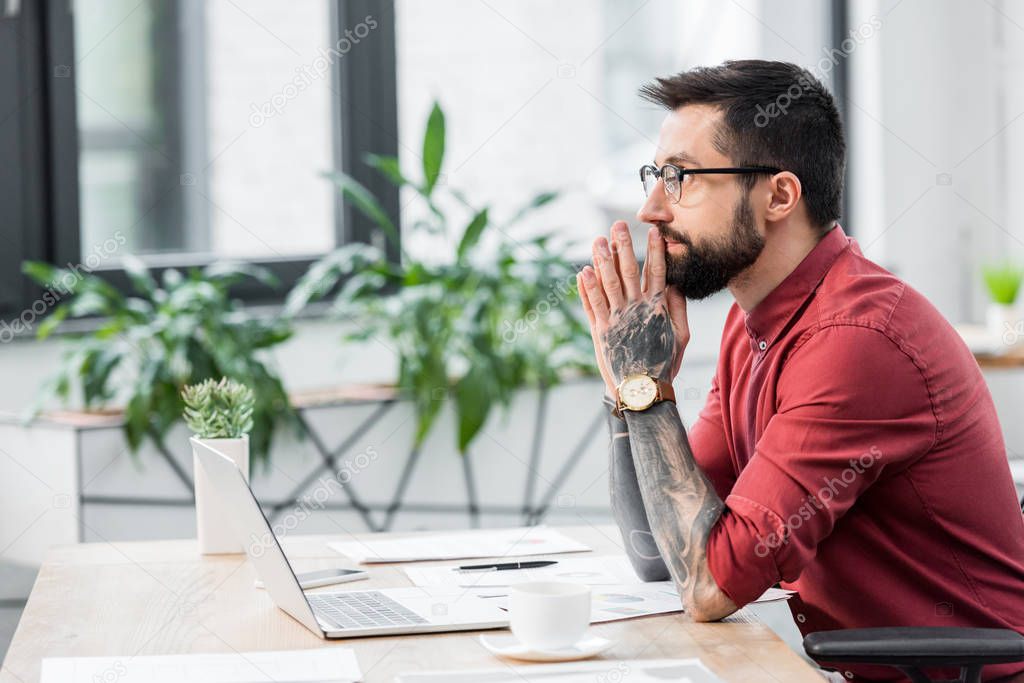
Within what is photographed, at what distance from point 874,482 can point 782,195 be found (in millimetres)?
395

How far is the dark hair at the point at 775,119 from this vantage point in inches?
65.1

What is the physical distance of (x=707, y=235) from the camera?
5.51 feet

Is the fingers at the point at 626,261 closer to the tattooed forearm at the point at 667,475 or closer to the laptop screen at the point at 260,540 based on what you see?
the tattooed forearm at the point at 667,475

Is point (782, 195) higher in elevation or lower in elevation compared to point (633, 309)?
higher

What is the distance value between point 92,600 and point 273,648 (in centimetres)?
33

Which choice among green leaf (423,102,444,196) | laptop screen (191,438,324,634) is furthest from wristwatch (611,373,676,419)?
green leaf (423,102,444,196)

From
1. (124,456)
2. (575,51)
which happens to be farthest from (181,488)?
(575,51)

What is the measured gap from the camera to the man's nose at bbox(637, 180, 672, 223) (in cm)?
169

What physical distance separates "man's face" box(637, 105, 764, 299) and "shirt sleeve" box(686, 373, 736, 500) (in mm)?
243

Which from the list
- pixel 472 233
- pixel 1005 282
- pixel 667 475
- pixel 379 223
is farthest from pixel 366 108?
pixel 667 475

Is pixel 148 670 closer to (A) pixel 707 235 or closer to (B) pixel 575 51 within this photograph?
(A) pixel 707 235

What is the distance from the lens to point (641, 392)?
62.8 inches

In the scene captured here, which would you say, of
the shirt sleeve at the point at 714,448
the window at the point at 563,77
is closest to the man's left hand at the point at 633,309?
the shirt sleeve at the point at 714,448

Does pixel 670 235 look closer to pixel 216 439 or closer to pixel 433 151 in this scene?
pixel 216 439
